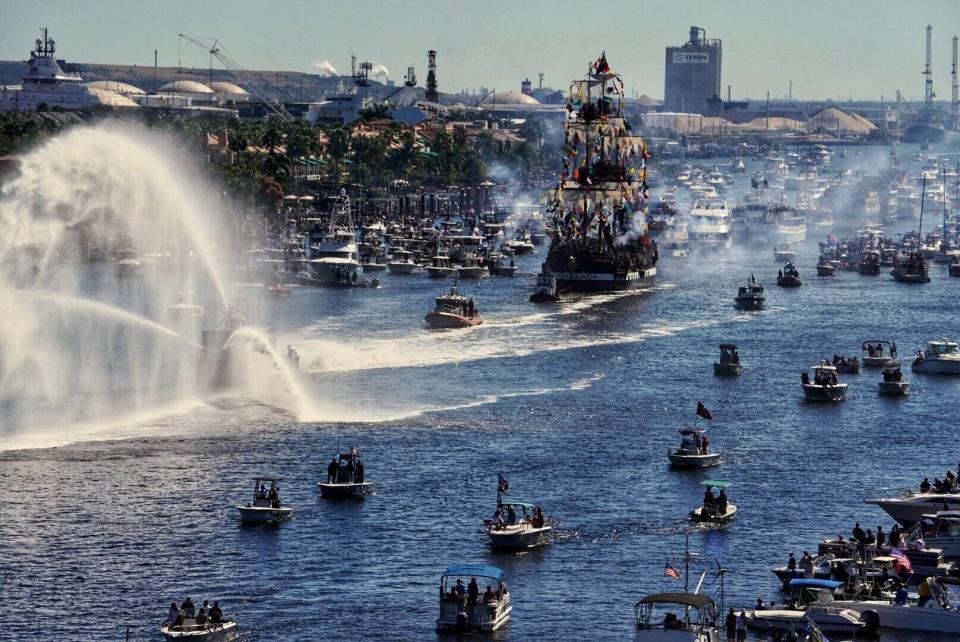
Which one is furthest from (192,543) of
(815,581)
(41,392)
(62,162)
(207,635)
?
(62,162)

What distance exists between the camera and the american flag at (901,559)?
285ft

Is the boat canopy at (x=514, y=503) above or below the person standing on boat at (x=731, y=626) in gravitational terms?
above

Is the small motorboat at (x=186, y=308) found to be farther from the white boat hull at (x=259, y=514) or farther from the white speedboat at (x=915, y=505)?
the white speedboat at (x=915, y=505)

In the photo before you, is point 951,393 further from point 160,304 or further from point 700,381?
point 160,304

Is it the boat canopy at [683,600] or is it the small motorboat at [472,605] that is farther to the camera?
the small motorboat at [472,605]

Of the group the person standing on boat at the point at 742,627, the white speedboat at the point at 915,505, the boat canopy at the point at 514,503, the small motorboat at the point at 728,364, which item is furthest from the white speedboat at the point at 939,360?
the person standing on boat at the point at 742,627

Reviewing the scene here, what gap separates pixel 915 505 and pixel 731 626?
2368 cm

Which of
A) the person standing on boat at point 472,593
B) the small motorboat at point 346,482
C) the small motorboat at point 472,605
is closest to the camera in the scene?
the small motorboat at point 472,605

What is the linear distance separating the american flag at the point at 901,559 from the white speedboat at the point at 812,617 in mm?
6495

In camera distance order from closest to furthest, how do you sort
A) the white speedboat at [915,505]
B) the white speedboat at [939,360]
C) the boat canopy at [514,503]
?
the boat canopy at [514,503] → the white speedboat at [915,505] → the white speedboat at [939,360]

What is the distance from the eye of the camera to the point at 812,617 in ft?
264

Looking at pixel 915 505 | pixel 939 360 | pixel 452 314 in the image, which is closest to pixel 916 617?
pixel 915 505

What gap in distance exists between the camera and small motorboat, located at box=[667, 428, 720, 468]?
113625 millimetres

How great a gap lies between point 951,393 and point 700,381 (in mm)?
19133
